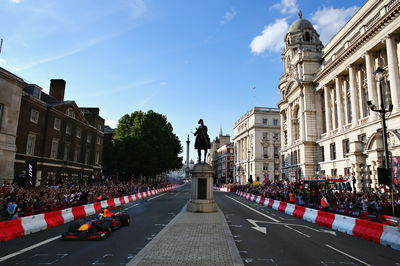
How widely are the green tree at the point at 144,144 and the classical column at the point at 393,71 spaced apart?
3721cm

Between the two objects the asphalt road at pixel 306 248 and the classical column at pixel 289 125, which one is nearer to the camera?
the asphalt road at pixel 306 248

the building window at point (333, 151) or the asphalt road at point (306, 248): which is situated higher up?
the building window at point (333, 151)

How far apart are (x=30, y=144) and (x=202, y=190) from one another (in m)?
25.0

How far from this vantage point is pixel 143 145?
161 feet

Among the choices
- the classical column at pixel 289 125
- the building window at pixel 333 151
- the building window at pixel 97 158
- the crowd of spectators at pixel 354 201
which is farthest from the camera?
the classical column at pixel 289 125

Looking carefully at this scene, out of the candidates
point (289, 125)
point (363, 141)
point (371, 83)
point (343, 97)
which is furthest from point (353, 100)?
point (289, 125)

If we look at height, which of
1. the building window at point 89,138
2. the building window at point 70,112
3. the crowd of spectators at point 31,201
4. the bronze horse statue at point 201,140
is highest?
the building window at point 70,112

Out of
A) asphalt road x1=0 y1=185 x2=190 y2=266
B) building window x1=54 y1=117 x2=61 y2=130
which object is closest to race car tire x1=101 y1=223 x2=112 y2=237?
asphalt road x1=0 y1=185 x2=190 y2=266

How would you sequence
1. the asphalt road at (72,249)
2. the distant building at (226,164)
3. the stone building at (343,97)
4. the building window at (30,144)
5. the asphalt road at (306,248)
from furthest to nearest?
1. the distant building at (226,164)
2. the building window at (30,144)
3. the stone building at (343,97)
4. the asphalt road at (306,248)
5. the asphalt road at (72,249)

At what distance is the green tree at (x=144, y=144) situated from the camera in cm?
4944

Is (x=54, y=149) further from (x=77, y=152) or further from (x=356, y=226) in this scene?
(x=356, y=226)

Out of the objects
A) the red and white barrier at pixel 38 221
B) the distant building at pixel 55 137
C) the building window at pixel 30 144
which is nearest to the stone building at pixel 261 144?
the distant building at pixel 55 137

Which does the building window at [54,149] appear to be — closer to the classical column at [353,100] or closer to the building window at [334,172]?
the classical column at [353,100]

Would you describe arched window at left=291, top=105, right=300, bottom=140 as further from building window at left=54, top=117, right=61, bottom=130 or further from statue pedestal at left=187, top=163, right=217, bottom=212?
building window at left=54, top=117, right=61, bottom=130
